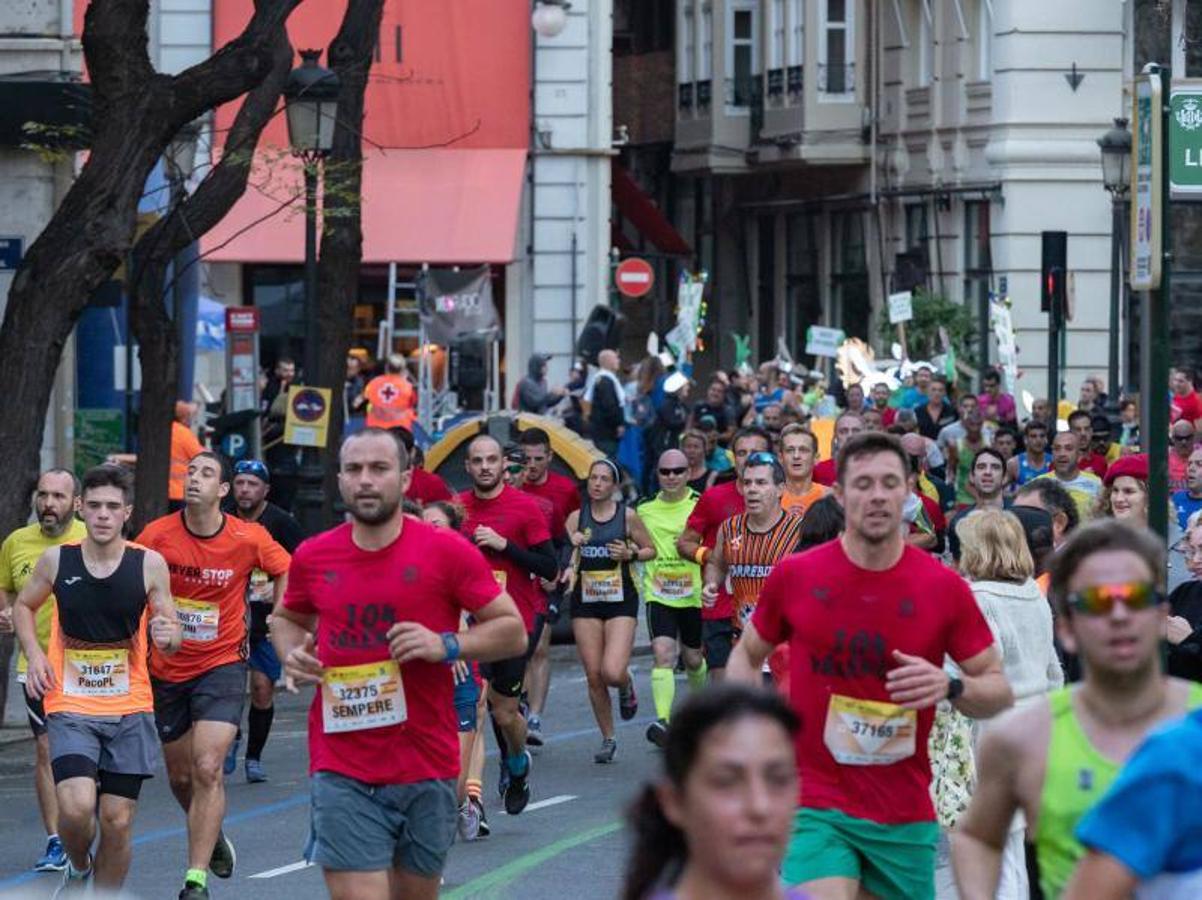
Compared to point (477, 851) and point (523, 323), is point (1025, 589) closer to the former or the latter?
point (477, 851)

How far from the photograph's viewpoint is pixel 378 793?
8.64 meters

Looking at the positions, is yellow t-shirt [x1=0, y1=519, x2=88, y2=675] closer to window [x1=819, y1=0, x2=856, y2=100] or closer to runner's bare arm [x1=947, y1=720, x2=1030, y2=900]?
runner's bare arm [x1=947, y1=720, x2=1030, y2=900]

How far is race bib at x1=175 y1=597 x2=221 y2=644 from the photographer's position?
12219 mm

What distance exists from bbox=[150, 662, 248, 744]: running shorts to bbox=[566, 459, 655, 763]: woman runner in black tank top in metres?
4.49

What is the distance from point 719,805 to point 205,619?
8205 mm

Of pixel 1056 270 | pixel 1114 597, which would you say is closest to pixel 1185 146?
pixel 1114 597

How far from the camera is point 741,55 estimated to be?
51438mm

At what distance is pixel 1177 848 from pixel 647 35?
5118 centimetres

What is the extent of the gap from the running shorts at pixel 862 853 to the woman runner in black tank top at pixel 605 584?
8550 mm

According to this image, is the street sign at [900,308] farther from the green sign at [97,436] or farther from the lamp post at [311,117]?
the lamp post at [311,117]

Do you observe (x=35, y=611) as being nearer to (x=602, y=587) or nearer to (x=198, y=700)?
(x=198, y=700)

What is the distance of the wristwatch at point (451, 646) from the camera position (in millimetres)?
8539

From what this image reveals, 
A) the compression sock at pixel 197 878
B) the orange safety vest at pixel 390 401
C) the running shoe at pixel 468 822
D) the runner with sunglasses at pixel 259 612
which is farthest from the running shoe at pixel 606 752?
the orange safety vest at pixel 390 401

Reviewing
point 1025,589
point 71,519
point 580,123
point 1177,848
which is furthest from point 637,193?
point 1177,848
